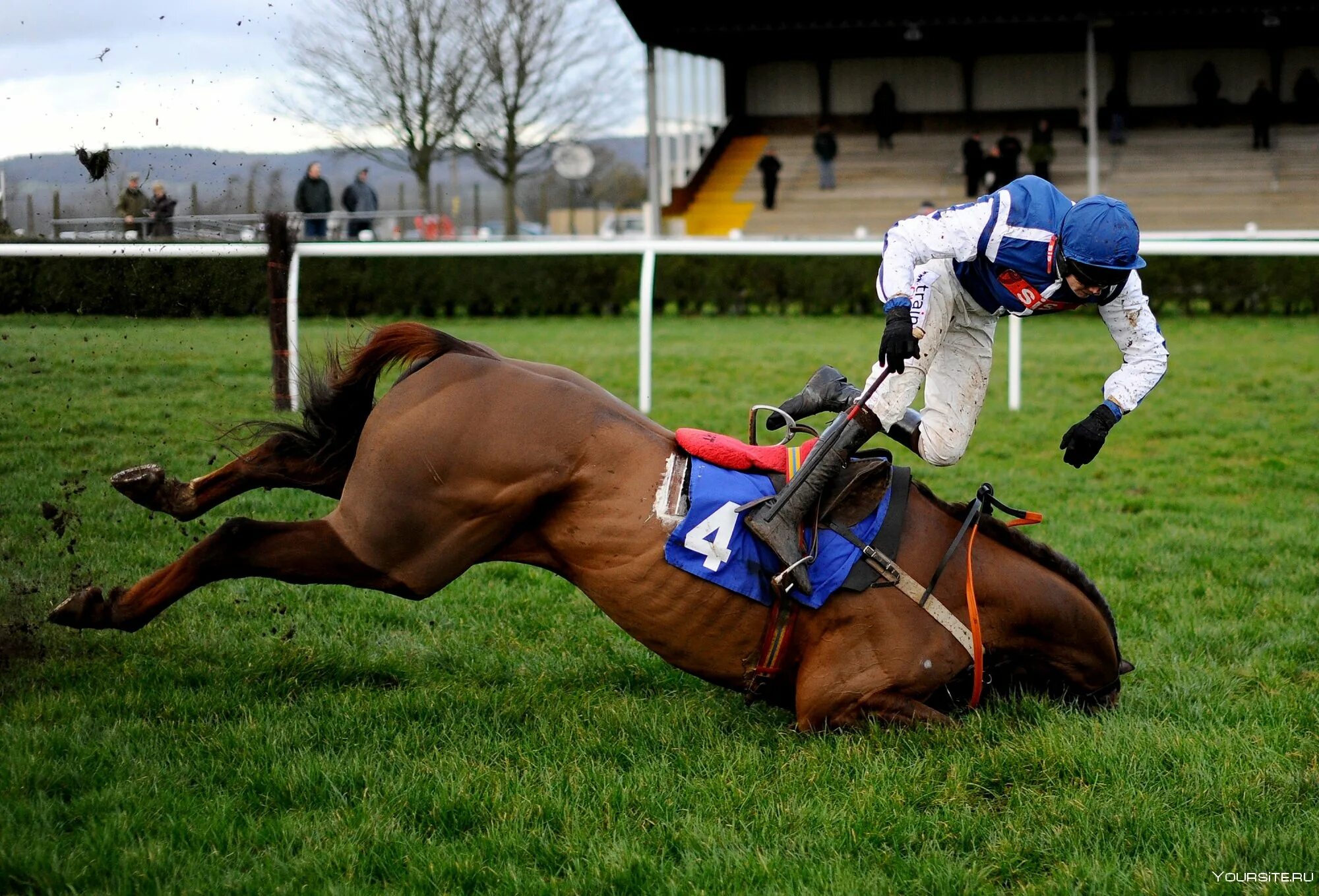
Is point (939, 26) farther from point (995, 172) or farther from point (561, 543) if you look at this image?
point (561, 543)

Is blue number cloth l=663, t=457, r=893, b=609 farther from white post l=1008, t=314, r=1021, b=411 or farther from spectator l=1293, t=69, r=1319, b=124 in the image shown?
spectator l=1293, t=69, r=1319, b=124

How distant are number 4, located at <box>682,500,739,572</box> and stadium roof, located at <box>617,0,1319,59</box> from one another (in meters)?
22.1

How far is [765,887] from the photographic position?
2.85m

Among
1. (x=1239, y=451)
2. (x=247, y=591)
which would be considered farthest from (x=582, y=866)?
(x=1239, y=451)

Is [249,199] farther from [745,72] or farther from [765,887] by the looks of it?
[745,72]

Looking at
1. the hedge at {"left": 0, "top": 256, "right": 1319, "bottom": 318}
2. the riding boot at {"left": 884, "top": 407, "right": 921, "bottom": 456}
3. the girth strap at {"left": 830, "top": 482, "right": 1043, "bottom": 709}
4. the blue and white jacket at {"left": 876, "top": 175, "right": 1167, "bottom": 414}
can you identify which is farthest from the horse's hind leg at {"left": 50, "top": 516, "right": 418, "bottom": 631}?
the hedge at {"left": 0, "top": 256, "right": 1319, "bottom": 318}

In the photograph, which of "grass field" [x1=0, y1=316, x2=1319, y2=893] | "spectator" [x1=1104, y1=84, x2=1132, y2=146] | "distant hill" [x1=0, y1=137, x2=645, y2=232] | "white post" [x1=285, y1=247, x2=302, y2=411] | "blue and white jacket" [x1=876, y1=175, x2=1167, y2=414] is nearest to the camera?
"grass field" [x1=0, y1=316, x2=1319, y2=893]

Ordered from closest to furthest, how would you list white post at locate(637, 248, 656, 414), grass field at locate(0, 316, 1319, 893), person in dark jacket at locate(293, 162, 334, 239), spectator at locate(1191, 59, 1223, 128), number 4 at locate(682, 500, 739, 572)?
grass field at locate(0, 316, 1319, 893) → number 4 at locate(682, 500, 739, 572) → white post at locate(637, 248, 656, 414) → person in dark jacket at locate(293, 162, 334, 239) → spectator at locate(1191, 59, 1223, 128)

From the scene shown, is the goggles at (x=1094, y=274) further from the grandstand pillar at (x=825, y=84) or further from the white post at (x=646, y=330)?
the grandstand pillar at (x=825, y=84)

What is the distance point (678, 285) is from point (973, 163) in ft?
32.5

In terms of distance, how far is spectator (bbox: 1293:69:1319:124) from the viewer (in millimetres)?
27047

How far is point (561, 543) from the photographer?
3746mm

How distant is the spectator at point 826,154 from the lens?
27.5m

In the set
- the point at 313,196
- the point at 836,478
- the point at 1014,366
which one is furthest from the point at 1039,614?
the point at 313,196
